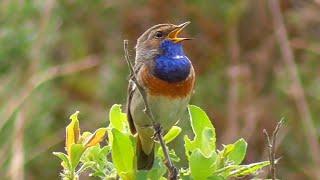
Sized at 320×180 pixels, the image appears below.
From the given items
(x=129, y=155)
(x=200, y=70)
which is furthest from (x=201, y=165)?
(x=200, y=70)

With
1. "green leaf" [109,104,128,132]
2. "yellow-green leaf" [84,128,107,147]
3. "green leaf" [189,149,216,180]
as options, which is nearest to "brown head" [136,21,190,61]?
"green leaf" [109,104,128,132]

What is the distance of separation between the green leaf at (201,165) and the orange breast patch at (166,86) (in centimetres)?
95

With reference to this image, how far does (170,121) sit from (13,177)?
2.07 metres

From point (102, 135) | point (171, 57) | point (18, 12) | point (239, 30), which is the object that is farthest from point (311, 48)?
point (102, 135)

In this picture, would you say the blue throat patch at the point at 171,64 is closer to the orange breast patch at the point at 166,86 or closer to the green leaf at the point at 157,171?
the orange breast patch at the point at 166,86

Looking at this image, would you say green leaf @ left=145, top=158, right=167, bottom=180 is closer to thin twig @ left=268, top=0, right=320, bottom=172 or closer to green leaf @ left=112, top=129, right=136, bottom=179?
green leaf @ left=112, top=129, right=136, bottom=179

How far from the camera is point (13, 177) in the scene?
5.37m

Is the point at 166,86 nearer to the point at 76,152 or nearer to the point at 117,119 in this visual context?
the point at 117,119

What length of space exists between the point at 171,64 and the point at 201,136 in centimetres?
93

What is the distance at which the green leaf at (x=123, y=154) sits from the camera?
8.96ft

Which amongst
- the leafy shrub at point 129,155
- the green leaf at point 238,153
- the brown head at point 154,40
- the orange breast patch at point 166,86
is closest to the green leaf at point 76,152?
the leafy shrub at point 129,155

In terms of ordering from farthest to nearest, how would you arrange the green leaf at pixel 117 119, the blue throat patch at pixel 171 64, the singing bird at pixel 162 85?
1. the blue throat patch at pixel 171 64
2. the singing bird at pixel 162 85
3. the green leaf at pixel 117 119

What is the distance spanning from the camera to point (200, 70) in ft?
21.9

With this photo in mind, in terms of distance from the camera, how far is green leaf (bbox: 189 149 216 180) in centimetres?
257
